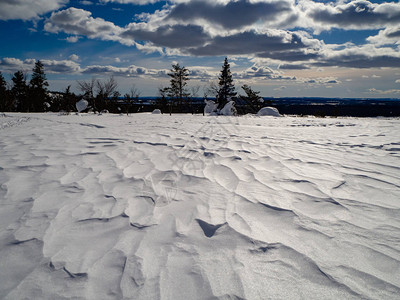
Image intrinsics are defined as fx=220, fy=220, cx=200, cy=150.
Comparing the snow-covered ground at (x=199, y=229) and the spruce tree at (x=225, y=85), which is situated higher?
the spruce tree at (x=225, y=85)

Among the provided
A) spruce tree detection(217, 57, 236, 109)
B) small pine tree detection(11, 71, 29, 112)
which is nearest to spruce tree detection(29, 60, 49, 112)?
small pine tree detection(11, 71, 29, 112)

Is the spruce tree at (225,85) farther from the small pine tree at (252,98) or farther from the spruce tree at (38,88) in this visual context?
the spruce tree at (38,88)

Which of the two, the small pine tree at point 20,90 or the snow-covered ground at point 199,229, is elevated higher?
the small pine tree at point 20,90

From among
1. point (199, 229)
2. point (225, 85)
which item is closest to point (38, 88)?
point (225, 85)

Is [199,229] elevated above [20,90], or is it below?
below

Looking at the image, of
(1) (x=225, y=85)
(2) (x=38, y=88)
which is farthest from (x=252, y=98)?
(2) (x=38, y=88)

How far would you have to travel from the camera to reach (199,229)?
151 cm

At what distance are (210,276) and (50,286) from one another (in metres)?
0.77

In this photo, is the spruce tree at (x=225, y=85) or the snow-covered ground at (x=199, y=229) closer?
the snow-covered ground at (x=199, y=229)

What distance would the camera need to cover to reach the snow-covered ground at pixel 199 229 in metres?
1.06

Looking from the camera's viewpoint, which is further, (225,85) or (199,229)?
(225,85)

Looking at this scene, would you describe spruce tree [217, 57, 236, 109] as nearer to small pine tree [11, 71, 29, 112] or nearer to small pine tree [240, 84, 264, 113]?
small pine tree [240, 84, 264, 113]

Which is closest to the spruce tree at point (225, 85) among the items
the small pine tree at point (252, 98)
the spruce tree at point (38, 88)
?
the small pine tree at point (252, 98)

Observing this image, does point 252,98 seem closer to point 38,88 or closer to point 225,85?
point 225,85
